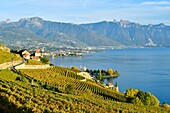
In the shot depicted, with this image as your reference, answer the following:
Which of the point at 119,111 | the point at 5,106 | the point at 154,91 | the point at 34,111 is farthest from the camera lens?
the point at 154,91

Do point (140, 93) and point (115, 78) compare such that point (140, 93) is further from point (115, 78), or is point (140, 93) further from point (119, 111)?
point (115, 78)

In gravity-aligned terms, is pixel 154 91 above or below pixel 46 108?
below

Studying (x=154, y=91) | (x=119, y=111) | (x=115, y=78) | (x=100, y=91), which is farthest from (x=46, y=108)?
(x=115, y=78)

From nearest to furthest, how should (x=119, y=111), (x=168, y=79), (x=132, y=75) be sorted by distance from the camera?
1. (x=119, y=111)
2. (x=168, y=79)
3. (x=132, y=75)

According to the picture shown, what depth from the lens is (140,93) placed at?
56500 mm

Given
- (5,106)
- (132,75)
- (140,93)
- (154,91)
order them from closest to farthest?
(5,106), (140,93), (154,91), (132,75)

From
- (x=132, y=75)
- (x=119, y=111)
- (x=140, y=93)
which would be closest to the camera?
(x=119, y=111)

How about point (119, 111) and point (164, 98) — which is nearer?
point (119, 111)

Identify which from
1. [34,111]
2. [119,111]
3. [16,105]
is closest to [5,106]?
[16,105]

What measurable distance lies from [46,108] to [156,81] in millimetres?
102653

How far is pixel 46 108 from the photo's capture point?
61.6 ft

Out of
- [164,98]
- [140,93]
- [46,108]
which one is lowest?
[164,98]

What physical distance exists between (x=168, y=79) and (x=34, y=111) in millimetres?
113022

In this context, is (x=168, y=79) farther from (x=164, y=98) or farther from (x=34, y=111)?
(x=34, y=111)
